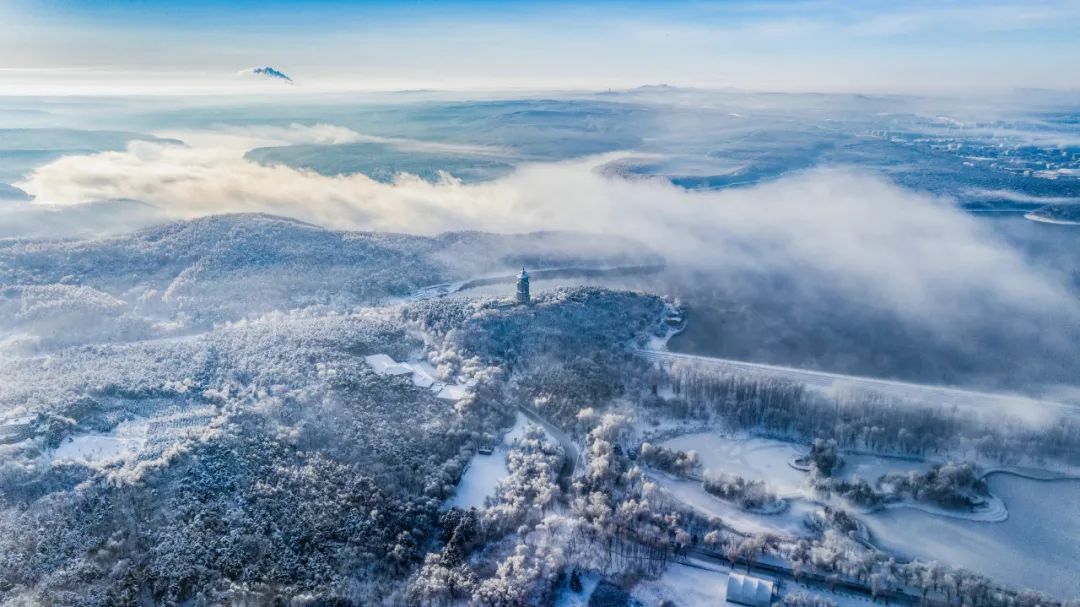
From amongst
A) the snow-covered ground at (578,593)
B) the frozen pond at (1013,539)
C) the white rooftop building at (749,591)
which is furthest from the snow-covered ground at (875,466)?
the snow-covered ground at (578,593)

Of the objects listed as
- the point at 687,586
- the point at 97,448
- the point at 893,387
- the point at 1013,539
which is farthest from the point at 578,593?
the point at 893,387

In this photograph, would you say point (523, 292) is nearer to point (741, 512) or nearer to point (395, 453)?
point (395, 453)

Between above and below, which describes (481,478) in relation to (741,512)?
above

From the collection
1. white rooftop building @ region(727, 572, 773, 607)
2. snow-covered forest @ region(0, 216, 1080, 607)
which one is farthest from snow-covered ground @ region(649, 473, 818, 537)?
white rooftop building @ region(727, 572, 773, 607)

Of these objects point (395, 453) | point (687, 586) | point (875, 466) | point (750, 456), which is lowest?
point (687, 586)

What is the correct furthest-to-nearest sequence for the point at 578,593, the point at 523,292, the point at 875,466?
the point at 523,292 → the point at 875,466 → the point at 578,593

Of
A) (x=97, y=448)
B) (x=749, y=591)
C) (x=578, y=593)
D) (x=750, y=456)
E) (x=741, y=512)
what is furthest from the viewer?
(x=750, y=456)
